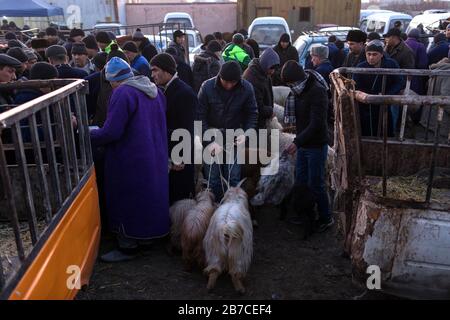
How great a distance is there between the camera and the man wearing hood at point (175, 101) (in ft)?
14.5

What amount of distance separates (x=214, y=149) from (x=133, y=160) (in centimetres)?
103

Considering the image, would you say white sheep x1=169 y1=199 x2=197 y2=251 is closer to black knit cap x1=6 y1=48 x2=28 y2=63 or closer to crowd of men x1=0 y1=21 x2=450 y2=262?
crowd of men x1=0 y1=21 x2=450 y2=262

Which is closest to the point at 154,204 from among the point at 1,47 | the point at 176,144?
the point at 176,144

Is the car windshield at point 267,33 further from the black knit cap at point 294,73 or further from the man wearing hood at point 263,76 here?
the black knit cap at point 294,73

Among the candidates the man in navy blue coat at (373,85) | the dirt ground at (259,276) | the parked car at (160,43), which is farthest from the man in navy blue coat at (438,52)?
the dirt ground at (259,276)

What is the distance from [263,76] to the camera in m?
5.70

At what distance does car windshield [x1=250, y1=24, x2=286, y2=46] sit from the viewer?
1397 centimetres

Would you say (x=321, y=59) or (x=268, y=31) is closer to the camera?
(x=321, y=59)

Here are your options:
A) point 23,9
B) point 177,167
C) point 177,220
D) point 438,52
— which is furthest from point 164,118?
point 23,9

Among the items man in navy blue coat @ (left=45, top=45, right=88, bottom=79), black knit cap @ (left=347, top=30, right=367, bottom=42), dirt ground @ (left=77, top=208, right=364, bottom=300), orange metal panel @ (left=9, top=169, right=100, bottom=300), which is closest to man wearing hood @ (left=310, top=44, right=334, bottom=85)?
black knit cap @ (left=347, top=30, right=367, bottom=42)

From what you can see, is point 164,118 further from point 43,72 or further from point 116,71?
point 43,72

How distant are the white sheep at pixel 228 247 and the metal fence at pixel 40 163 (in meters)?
1.16

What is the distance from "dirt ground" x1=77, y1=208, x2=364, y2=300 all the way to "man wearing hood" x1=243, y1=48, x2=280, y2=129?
185 cm

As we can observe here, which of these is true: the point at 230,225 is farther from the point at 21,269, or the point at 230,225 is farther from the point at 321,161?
the point at 21,269
